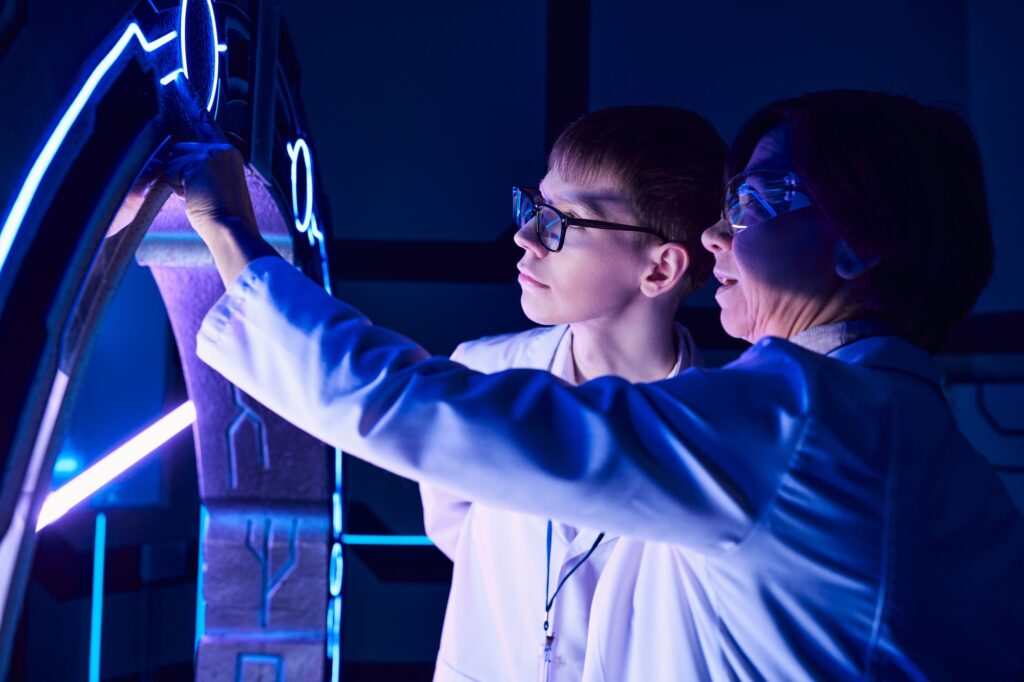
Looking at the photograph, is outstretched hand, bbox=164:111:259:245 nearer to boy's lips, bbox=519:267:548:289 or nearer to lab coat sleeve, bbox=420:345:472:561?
boy's lips, bbox=519:267:548:289

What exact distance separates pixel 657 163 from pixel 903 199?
0.71m

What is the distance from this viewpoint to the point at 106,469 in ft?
4.83

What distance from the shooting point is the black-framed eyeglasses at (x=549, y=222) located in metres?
1.55

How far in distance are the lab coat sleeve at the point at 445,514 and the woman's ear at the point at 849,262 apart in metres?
0.95

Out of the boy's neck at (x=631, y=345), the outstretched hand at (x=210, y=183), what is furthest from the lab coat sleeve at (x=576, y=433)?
the boy's neck at (x=631, y=345)

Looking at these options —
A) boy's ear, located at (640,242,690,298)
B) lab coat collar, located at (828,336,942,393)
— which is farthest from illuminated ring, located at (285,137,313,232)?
lab coat collar, located at (828,336,942,393)

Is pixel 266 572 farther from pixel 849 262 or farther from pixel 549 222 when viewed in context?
pixel 849 262

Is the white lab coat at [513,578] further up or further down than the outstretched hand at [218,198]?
further down

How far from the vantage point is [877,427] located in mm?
827

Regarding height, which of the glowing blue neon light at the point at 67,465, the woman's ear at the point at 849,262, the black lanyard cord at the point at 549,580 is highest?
the woman's ear at the point at 849,262

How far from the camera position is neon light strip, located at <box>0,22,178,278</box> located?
85 cm

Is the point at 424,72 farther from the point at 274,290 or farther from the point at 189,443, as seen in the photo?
the point at 274,290

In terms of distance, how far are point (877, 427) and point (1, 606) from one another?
899 mm

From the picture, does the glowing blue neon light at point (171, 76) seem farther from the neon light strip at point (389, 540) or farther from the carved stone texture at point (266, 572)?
the neon light strip at point (389, 540)
